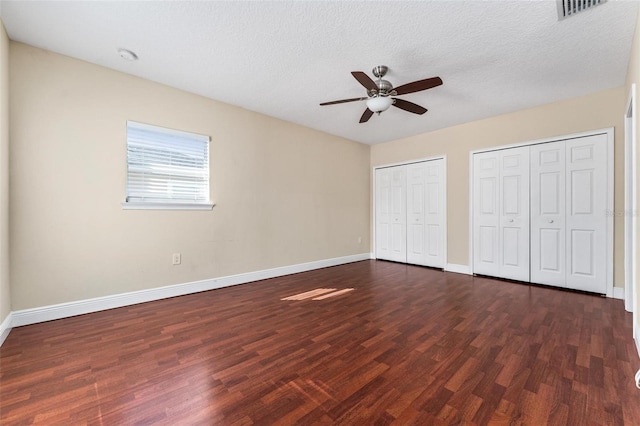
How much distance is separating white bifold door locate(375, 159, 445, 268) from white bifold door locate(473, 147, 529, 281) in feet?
2.01

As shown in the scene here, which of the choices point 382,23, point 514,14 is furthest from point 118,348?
point 514,14

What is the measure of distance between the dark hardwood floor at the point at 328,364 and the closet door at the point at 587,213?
490mm

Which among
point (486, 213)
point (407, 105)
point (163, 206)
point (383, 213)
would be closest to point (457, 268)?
point (486, 213)

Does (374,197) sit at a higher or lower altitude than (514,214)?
higher

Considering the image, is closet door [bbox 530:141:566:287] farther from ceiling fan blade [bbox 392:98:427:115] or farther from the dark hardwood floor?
ceiling fan blade [bbox 392:98:427:115]

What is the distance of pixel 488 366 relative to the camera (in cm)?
178

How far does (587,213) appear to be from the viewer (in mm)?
3414

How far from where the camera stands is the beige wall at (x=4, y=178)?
219cm

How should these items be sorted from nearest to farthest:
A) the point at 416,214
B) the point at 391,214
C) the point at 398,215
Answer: the point at 416,214
the point at 398,215
the point at 391,214

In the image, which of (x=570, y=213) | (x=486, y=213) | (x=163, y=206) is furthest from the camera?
(x=486, y=213)

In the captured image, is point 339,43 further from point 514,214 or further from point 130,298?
point 514,214

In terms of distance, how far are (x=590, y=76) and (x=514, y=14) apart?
1763mm

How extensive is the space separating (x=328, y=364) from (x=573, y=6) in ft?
10.4

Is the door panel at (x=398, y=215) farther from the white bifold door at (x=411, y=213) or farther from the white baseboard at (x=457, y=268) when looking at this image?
the white baseboard at (x=457, y=268)
